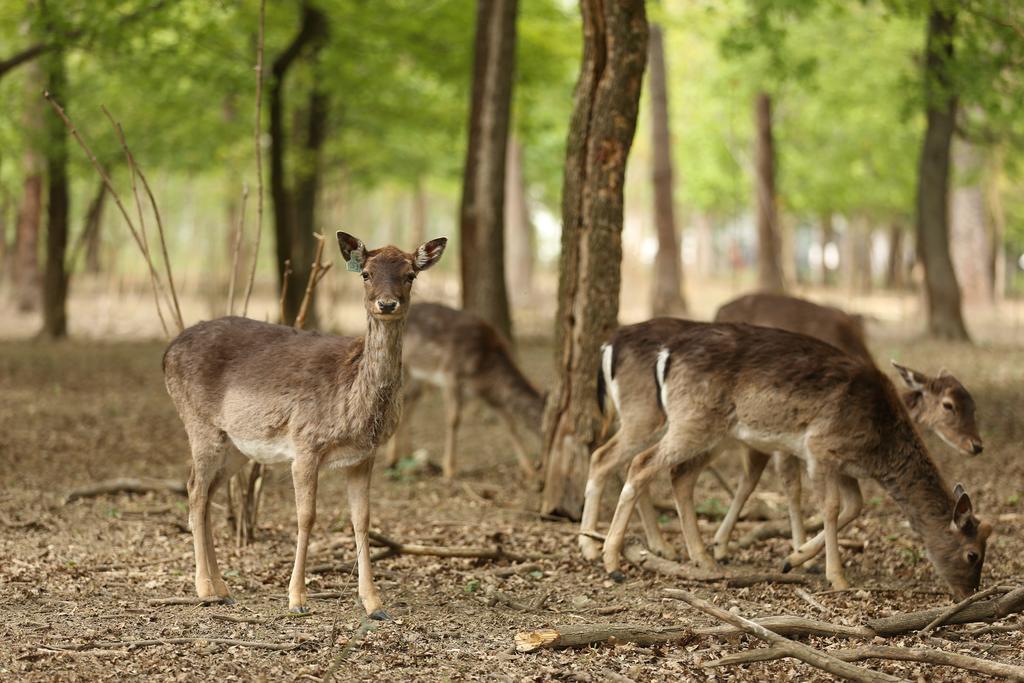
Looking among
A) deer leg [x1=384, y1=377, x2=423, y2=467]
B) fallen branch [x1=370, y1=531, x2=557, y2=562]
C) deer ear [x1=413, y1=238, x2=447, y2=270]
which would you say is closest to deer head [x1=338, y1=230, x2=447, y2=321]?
deer ear [x1=413, y1=238, x2=447, y2=270]

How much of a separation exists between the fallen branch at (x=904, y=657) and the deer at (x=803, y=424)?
1.69m

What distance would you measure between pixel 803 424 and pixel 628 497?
1022 mm

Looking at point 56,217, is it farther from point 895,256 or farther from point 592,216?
point 895,256

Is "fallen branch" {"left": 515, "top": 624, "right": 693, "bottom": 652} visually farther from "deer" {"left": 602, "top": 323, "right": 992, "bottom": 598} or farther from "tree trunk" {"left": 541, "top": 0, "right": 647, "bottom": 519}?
"tree trunk" {"left": 541, "top": 0, "right": 647, "bottom": 519}

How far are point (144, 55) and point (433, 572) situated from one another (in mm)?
10822

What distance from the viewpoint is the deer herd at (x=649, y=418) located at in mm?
5914

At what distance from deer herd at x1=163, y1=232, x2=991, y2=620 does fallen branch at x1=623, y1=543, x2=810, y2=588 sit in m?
0.16

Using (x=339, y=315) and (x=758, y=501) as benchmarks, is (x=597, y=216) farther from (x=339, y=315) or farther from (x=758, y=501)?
(x=339, y=315)

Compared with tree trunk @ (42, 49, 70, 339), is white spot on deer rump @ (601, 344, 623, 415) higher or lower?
lower

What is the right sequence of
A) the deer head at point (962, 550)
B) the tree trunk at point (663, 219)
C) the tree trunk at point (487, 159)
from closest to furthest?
the deer head at point (962, 550)
the tree trunk at point (487, 159)
the tree trunk at point (663, 219)

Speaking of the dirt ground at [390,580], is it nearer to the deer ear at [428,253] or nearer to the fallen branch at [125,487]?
the fallen branch at [125,487]

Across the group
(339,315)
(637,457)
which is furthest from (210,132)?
(637,457)

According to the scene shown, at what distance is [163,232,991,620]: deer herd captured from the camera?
5914mm

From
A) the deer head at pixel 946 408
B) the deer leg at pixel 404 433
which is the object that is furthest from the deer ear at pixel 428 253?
the deer leg at pixel 404 433
